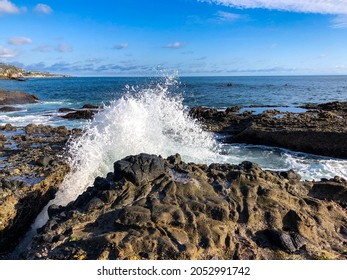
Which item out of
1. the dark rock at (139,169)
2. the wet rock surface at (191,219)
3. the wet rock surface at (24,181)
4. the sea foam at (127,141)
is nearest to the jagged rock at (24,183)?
the wet rock surface at (24,181)

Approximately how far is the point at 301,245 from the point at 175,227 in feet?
8.43

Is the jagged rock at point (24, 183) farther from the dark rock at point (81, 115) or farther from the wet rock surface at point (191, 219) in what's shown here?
the dark rock at point (81, 115)

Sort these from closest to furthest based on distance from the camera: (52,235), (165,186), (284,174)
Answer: (52,235) → (165,186) → (284,174)

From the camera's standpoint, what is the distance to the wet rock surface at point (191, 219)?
552 centimetres

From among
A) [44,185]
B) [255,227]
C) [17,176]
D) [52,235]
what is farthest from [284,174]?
[17,176]

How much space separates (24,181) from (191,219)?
21.3 feet

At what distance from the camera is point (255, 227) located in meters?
6.62

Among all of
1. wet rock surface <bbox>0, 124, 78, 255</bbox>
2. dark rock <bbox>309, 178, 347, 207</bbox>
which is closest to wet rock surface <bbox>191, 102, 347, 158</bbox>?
dark rock <bbox>309, 178, 347, 207</bbox>

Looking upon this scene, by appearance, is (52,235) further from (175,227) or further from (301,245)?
(301,245)

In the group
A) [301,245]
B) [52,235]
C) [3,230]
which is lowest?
[3,230]

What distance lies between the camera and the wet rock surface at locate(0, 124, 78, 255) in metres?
8.20

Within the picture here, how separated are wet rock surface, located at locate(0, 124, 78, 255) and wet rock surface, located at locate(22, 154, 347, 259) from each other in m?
1.63

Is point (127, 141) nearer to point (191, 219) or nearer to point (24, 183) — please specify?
point (24, 183)
